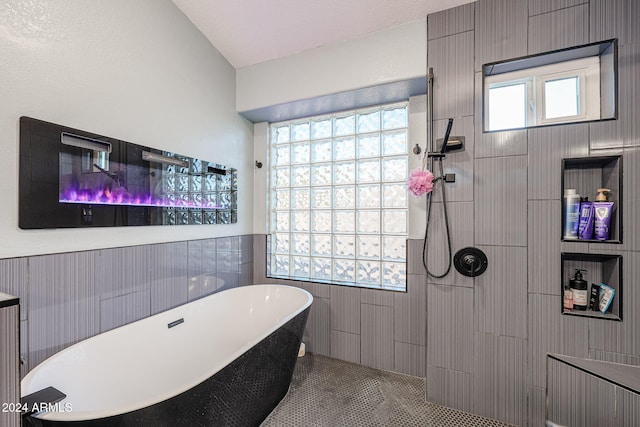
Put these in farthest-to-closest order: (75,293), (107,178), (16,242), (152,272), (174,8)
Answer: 1. (174,8)
2. (152,272)
3. (107,178)
4. (75,293)
5. (16,242)

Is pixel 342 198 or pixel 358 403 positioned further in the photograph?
pixel 342 198

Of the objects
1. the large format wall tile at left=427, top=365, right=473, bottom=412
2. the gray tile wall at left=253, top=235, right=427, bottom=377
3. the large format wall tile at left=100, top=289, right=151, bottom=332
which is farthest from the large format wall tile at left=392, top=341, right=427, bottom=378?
the large format wall tile at left=100, top=289, right=151, bottom=332

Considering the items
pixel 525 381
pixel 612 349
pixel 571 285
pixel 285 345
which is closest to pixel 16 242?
pixel 285 345

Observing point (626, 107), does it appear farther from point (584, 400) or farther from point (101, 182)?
point (101, 182)

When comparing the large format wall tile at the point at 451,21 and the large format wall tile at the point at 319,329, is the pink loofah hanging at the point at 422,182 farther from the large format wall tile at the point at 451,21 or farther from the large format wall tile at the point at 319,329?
the large format wall tile at the point at 319,329

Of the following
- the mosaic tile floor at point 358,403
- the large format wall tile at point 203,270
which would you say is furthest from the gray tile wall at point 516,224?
the large format wall tile at point 203,270

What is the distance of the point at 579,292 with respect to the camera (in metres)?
1.53

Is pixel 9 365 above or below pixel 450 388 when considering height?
above

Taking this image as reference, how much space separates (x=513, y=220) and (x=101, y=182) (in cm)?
245

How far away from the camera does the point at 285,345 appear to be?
1.61 meters

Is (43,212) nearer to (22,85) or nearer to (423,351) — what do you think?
(22,85)

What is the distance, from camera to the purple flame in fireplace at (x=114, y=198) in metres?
1.40

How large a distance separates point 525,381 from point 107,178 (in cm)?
274

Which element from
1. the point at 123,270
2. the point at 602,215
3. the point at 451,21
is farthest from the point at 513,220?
the point at 123,270
